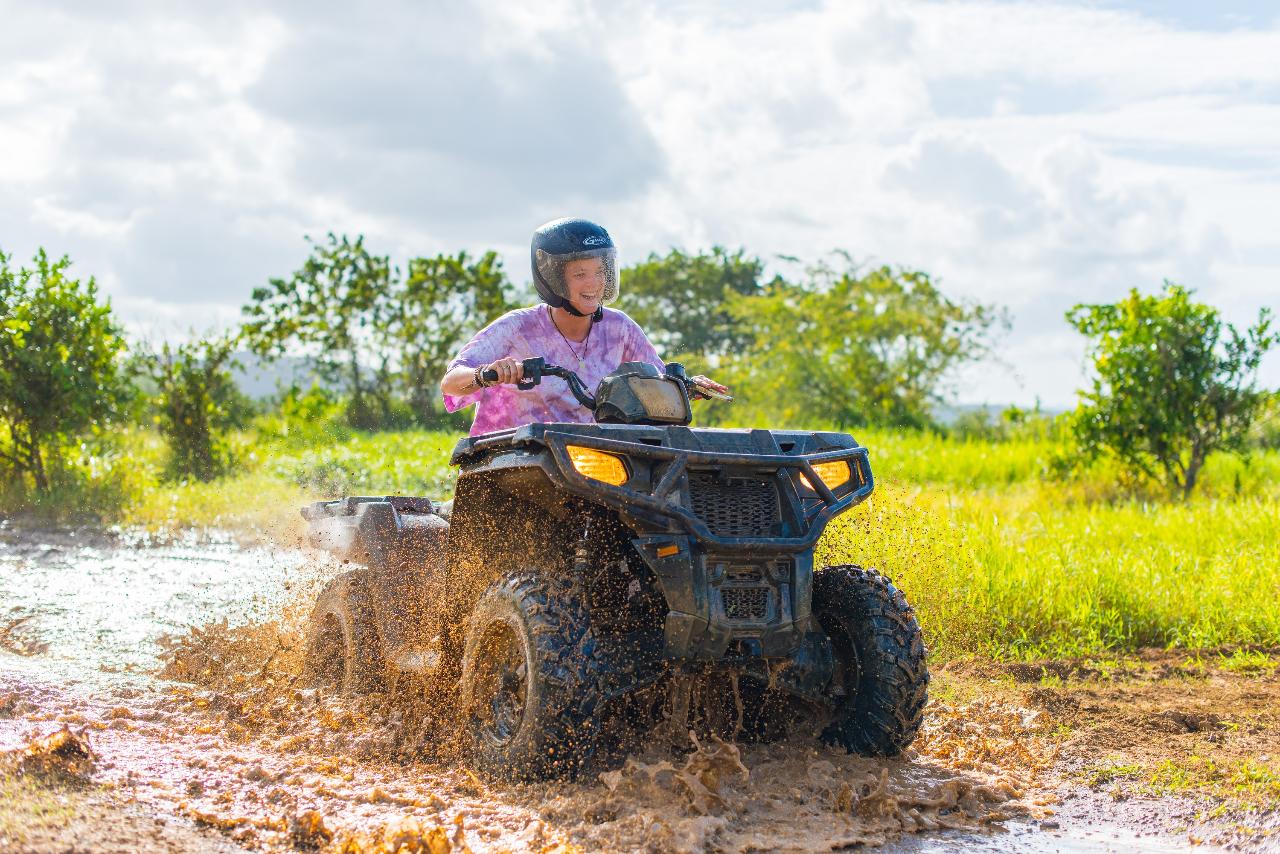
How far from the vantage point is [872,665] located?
4688mm

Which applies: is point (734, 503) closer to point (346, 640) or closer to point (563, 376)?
point (563, 376)

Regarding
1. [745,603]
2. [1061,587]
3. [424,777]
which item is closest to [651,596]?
[745,603]

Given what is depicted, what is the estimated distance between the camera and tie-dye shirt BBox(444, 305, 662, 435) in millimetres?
5344

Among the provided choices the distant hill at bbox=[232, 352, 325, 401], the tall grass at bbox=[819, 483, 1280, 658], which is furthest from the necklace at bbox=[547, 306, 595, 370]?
the distant hill at bbox=[232, 352, 325, 401]

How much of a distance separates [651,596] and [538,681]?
50 cm

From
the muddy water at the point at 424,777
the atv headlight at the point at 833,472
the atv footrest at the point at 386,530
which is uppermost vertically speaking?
the atv headlight at the point at 833,472

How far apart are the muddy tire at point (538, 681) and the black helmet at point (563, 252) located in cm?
135

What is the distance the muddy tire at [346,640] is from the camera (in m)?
5.88

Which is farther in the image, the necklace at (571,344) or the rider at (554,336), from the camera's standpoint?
the necklace at (571,344)

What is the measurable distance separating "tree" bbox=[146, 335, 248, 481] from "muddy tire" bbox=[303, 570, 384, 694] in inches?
473

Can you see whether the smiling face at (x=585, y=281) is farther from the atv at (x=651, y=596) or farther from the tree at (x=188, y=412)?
the tree at (x=188, y=412)

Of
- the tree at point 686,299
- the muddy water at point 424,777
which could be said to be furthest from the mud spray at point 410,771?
the tree at point 686,299

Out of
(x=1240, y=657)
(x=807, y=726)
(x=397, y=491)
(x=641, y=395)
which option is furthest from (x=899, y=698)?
(x=397, y=491)

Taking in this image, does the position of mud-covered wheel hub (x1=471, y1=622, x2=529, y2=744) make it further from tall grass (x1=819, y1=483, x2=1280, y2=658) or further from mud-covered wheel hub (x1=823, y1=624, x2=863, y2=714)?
tall grass (x1=819, y1=483, x2=1280, y2=658)
